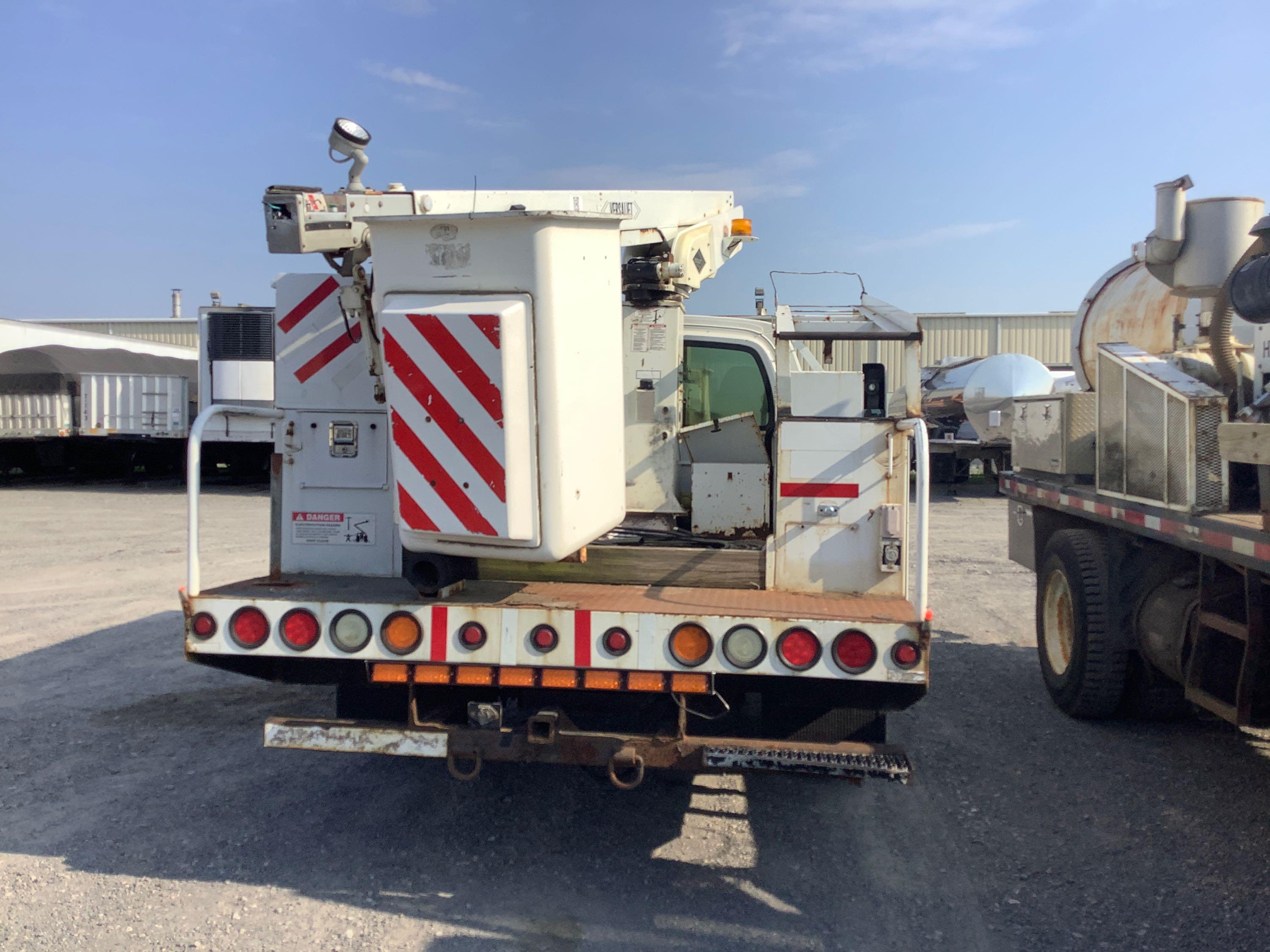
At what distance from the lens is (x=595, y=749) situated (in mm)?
3520

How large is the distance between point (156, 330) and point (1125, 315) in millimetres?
39801

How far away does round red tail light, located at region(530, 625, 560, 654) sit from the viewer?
137 inches

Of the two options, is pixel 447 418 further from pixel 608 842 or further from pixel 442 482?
pixel 608 842

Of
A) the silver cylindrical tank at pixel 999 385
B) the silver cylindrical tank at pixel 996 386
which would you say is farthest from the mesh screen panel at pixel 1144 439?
the silver cylindrical tank at pixel 999 385

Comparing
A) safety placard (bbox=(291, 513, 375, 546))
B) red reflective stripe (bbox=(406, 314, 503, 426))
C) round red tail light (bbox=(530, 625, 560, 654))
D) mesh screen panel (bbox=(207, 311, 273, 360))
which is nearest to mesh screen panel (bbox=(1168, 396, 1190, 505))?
round red tail light (bbox=(530, 625, 560, 654))

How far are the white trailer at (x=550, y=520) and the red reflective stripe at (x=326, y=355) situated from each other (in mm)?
10

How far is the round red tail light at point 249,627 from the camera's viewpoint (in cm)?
365

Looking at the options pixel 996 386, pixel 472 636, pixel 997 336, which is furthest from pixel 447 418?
pixel 997 336

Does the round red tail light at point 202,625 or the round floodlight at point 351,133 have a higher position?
the round floodlight at point 351,133

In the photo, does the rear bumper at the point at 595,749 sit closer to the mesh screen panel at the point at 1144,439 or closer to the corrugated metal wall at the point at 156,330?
the mesh screen panel at the point at 1144,439

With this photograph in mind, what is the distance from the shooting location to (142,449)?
977 inches

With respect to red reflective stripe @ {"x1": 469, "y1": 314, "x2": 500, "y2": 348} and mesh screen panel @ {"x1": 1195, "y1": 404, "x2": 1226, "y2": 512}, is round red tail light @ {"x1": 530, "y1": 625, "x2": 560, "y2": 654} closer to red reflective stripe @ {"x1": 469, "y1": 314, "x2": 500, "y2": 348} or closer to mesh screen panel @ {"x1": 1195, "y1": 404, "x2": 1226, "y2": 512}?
red reflective stripe @ {"x1": 469, "y1": 314, "x2": 500, "y2": 348}

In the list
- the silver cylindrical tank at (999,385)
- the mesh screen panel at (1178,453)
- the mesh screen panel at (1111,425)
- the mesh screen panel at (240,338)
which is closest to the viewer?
the mesh screen panel at (1178,453)

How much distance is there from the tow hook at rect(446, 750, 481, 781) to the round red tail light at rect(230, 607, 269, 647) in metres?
0.83
